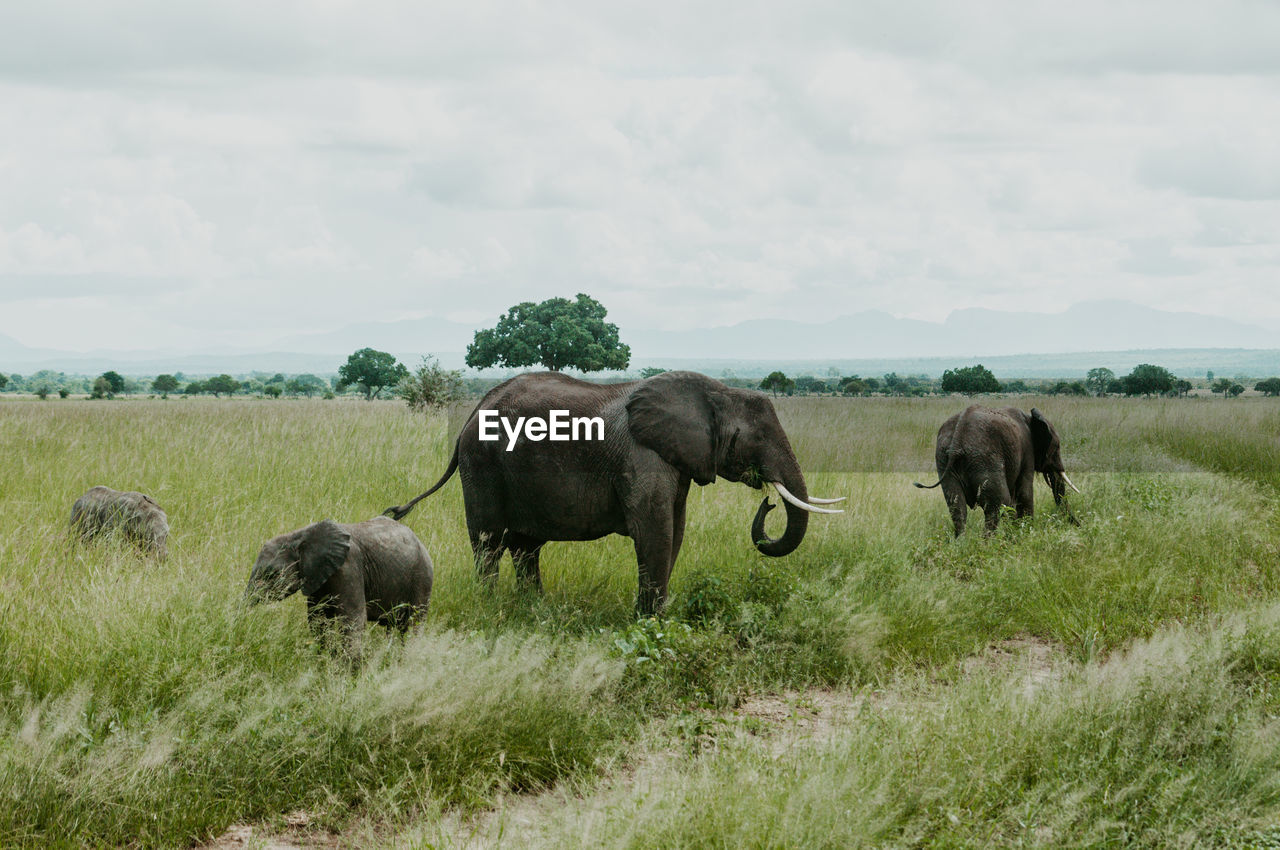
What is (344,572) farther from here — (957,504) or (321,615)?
(957,504)

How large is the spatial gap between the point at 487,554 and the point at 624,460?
55.7 inches

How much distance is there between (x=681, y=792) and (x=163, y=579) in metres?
4.34

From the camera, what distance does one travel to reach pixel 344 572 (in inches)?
234

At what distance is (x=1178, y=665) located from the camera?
6352 millimetres

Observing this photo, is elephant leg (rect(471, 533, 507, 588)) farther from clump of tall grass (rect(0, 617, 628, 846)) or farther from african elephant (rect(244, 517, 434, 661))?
clump of tall grass (rect(0, 617, 628, 846))

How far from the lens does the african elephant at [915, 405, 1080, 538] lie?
37.3 ft

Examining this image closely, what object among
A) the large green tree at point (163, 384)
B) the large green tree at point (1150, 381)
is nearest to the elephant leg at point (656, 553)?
the large green tree at point (1150, 381)

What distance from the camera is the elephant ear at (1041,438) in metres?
12.2

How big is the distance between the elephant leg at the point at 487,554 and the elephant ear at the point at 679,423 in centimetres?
152

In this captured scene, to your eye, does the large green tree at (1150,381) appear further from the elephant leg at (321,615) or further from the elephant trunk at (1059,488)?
the elephant leg at (321,615)

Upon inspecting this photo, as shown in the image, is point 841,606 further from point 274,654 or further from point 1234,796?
point 274,654

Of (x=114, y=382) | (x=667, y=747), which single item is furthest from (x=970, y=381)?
(x=114, y=382)

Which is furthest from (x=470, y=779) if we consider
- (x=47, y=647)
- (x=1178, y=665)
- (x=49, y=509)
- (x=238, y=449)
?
(x=238, y=449)

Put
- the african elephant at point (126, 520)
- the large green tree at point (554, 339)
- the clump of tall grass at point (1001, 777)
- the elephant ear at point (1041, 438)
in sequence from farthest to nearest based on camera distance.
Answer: the large green tree at point (554, 339) → the elephant ear at point (1041, 438) → the african elephant at point (126, 520) → the clump of tall grass at point (1001, 777)
